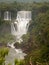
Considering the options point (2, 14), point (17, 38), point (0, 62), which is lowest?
point (17, 38)

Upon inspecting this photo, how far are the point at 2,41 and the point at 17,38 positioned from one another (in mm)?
1483

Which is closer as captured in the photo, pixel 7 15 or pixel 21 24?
pixel 21 24

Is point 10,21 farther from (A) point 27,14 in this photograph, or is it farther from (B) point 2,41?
(B) point 2,41

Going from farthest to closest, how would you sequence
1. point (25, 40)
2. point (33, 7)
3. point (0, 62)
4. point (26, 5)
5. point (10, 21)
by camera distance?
point (26, 5) < point (33, 7) < point (10, 21) < point (25, 40) < point (0, 62)

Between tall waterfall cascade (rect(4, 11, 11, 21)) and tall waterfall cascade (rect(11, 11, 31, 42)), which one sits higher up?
tall waterfall cascade (rect(4, 11, 11, 21))

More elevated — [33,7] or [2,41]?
[33,7]

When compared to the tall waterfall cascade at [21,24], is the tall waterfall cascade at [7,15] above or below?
above

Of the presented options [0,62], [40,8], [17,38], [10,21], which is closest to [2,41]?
[17,38]

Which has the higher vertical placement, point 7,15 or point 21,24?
Answer: point 7,15

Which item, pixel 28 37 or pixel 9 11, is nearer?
pixel 28 37

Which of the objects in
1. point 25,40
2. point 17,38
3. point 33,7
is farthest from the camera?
point 33,7

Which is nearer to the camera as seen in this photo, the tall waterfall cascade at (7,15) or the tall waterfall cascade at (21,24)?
the tall waterfall cascade at (21,24)

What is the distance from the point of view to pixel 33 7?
69.5 ft

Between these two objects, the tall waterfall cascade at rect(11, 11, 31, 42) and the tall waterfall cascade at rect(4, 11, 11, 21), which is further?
the tall waterfall cascade at rect(4, 11, 11, 21)
